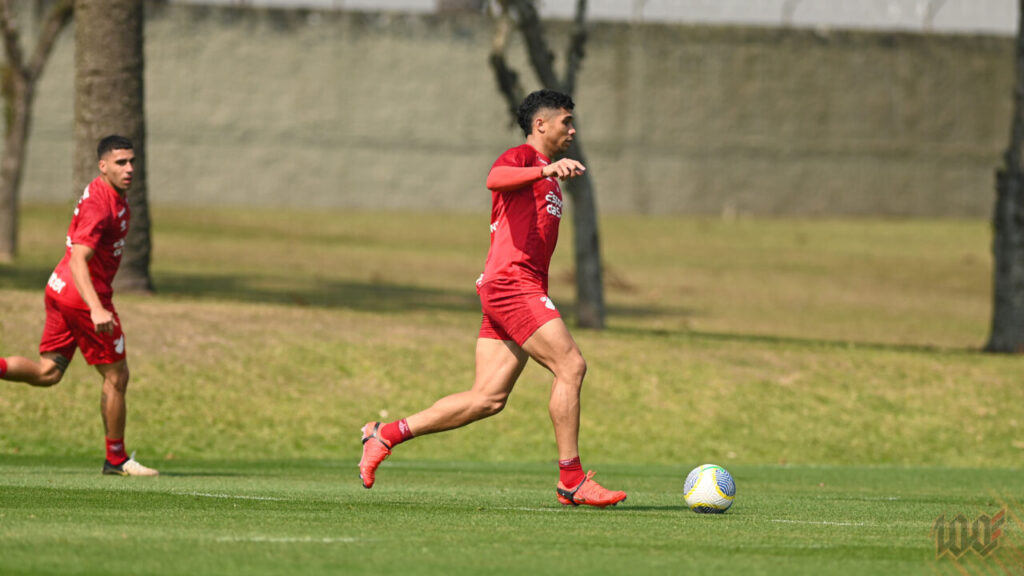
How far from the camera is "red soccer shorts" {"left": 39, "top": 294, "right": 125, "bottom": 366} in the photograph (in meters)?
11.0

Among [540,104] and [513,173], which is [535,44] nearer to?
[540,104]

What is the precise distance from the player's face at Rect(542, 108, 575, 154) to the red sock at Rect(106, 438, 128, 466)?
4361mm

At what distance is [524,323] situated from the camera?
8898 mm

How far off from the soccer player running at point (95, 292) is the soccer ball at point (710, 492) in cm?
442

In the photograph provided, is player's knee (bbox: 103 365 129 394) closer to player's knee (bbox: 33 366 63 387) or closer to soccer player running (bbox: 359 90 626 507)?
player's knee (bbox: 33 366 63 387)

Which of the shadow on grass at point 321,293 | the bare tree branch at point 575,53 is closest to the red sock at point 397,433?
the bare tree branch at point 575,53

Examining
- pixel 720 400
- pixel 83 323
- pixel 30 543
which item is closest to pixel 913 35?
pixel 720 400

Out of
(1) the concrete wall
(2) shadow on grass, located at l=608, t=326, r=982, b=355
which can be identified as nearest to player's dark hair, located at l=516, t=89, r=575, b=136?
(2) shadow on grass, located at l=608, t=326, r=982, b=355

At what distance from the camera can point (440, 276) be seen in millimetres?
31828

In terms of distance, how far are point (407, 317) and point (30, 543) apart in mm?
14311

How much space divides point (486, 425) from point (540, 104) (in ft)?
25.5

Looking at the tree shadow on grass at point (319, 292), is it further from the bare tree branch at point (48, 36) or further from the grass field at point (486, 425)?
the bare tree branch at point (48, 36)

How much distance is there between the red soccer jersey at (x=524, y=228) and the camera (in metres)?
9.05

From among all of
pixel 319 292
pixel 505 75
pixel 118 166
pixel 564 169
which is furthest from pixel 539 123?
pixel 319 292
